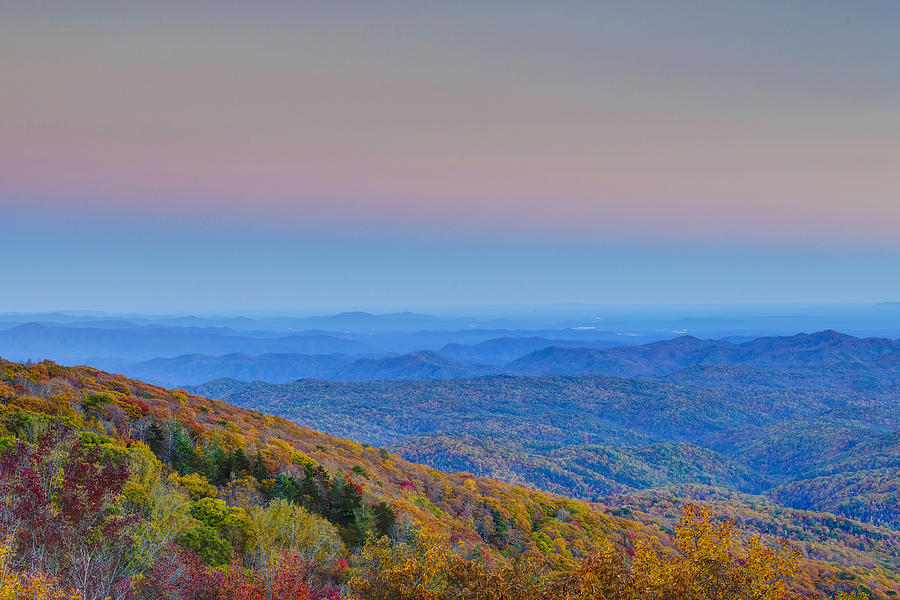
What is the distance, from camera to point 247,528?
25.6m

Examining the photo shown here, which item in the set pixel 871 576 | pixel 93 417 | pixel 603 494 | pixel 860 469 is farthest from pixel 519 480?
pixel 93 417

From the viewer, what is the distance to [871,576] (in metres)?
72.4

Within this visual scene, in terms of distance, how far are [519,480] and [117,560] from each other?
157527 millimetres

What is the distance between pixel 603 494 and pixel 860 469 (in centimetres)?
9757

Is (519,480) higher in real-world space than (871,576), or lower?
lower

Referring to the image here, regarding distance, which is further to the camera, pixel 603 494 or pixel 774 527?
pixel 603 494

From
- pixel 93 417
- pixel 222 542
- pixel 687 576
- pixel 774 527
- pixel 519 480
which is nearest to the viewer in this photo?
pixel 687 576

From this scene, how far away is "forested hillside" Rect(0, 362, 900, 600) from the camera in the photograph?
1357 cm

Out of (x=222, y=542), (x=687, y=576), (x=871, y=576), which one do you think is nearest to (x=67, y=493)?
(x=222, y=542)

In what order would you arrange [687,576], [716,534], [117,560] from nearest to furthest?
[687,576]
[716,534]
[117,560]

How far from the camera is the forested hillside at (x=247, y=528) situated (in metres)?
13.6

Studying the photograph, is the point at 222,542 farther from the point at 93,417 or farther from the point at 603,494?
the point at 603,494

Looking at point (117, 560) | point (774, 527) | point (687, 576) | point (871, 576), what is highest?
point (687, 576)

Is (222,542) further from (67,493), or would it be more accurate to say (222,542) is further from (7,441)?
(7,441)
